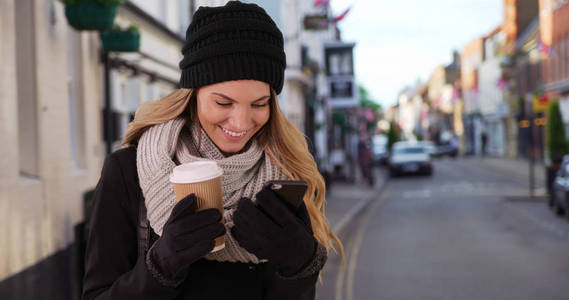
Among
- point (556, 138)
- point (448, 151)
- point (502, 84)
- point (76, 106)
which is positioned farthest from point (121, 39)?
point (448, 151)

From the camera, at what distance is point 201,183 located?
154cm

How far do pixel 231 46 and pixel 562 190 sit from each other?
12.7 metres

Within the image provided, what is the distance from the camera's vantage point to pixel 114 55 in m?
8.46

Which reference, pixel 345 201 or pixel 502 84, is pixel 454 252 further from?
pixel 502 84

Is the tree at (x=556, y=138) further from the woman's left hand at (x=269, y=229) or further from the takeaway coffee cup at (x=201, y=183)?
the takeaway coffee cup at (x=201, y=183)

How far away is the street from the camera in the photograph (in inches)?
275

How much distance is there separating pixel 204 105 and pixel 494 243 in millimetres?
9272

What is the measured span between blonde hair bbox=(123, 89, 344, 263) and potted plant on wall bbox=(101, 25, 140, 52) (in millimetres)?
5408

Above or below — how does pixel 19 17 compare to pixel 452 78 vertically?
below

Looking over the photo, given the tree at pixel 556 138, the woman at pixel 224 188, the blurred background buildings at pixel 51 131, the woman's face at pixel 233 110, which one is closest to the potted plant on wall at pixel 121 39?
the blurred background buildings at pixel 51 131

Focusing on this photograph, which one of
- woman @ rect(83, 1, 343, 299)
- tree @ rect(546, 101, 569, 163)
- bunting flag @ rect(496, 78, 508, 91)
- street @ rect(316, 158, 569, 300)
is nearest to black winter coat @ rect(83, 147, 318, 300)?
woman @ rect(83, 1, 343, 299)

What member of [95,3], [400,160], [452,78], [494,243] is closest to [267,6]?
[95,3]

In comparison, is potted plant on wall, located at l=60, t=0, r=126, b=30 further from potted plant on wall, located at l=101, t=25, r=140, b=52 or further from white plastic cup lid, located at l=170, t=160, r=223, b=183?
white plastic cup lid, located at l=170, t=160, r=223, b=183

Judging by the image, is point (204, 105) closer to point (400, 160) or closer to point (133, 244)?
point (133, 244)
